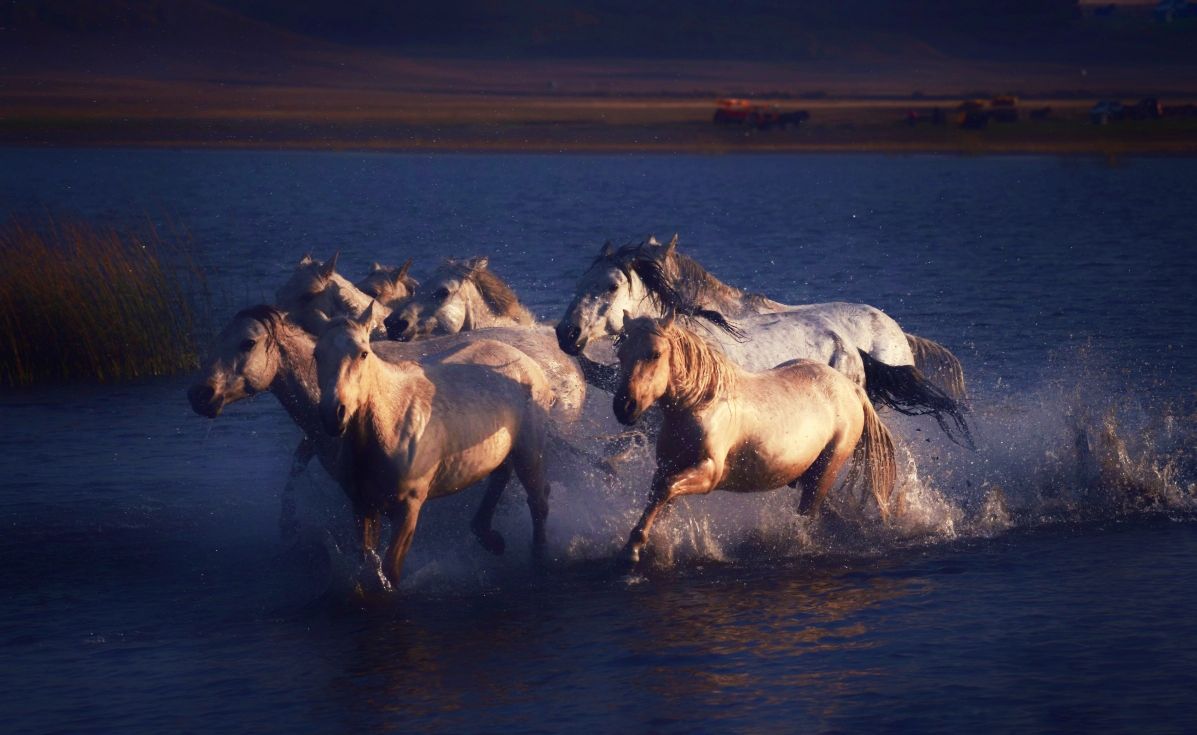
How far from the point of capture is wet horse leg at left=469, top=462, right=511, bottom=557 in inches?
323

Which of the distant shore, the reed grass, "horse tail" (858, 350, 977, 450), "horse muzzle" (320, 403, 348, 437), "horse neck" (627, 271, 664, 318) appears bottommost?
the distant shore

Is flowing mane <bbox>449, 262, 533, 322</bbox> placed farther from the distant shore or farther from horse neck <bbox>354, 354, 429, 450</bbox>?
the distant shore

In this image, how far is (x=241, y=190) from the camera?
5225cm

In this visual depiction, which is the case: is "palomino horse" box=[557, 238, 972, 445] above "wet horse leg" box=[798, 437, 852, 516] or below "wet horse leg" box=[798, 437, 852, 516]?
above

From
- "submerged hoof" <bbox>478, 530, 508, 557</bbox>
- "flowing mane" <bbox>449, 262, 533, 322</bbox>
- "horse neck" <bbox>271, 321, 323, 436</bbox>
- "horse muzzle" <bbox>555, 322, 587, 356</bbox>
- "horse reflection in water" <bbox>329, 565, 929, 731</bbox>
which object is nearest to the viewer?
"horse reflection in water" <bbox>329, 565, 929, 731</bbox>

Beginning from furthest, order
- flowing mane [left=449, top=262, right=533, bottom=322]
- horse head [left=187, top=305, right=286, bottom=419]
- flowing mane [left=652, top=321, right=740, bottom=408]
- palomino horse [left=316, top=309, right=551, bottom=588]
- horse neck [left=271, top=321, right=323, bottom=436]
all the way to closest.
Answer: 1. flowing mane [left=449, top=262, right=533, bottom=322]
2. horse neck [left=271, top=321, right=323, bottom=436]
3. flowing mane [left=652, top=321, right=740, bottom=408]
4. horse head [left=187, top=305, right=286, bottom=419]
5. palomino horse [left=316, top=309, right=551, bottom=588]

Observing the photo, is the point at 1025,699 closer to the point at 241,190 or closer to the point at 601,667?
the point at 601,667

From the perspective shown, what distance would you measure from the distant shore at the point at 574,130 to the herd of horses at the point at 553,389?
7433 centimetres

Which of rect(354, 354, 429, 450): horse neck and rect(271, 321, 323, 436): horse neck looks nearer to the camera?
rect(354, 354, 429, 450): horse neck

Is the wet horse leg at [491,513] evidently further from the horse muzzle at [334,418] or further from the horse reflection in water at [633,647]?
the horse muzzle at [334,418]

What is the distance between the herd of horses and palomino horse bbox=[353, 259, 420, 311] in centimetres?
41

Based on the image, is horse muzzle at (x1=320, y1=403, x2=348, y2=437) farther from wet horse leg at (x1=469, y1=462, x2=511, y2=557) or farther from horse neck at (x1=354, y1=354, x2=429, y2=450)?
wet horse leg at (x1=469, y1=462, x2=511, y2=557)

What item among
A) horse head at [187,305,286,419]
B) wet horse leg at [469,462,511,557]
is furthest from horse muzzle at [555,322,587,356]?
horse head at [187,305,286,419]

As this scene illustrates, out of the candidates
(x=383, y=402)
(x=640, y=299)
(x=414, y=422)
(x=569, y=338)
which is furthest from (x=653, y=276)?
(x=383, y=402)
